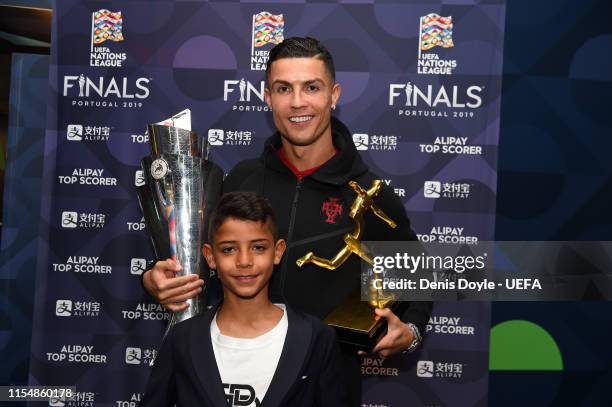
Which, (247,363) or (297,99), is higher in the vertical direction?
(297,99)

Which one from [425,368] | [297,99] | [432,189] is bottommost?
[425,368]

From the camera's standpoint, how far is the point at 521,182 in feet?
9.23

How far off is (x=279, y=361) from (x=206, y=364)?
0.18 meters

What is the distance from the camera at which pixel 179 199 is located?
1.74 metres

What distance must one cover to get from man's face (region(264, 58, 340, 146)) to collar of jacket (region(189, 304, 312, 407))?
585 millimetres

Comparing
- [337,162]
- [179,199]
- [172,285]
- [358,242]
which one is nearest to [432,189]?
[337,162]

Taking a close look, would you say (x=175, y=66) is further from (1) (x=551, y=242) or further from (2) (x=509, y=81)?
(1) (x=551, y=242)

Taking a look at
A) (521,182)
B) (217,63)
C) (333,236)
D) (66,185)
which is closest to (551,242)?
(521,182)

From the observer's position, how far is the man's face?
1.76 meters

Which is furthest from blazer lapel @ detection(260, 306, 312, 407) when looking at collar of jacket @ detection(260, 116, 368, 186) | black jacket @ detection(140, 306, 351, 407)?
collar of jacket @ detection(260, 116, 368, 186)

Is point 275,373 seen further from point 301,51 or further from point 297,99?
point 301,51

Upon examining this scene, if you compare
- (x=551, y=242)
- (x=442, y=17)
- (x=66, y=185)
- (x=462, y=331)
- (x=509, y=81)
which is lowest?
(x=462, y=331)

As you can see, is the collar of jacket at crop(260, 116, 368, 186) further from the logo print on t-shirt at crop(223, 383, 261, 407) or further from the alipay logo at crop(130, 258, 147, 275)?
the alipay logo at crop(130, 258, 147, 275)

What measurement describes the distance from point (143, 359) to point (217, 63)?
1.46 metres
